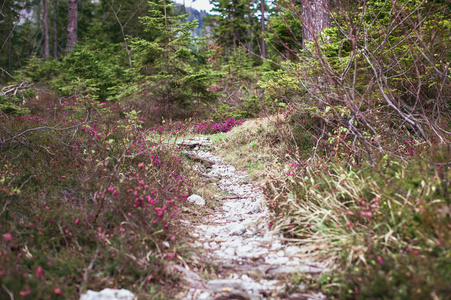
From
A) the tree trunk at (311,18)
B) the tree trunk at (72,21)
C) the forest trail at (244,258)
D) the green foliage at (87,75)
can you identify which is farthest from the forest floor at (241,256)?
the tree trunk at (72,21)

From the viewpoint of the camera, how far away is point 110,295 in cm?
233

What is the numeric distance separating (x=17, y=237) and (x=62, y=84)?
10958 mm

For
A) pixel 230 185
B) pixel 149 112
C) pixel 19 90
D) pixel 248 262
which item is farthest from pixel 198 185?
pixel 19 90

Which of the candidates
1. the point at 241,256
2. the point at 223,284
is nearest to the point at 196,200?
the point at 241,256

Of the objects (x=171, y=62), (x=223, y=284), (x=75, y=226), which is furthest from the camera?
(x=171, y=62)

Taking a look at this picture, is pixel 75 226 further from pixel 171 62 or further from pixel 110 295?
pixel 171 62

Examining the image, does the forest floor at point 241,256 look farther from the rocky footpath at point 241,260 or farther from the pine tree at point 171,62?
the pine tree at point 171,62

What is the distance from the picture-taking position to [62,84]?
478 inches

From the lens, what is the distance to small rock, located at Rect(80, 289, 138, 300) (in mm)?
2295

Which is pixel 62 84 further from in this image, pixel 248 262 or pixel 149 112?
pixel 248 262

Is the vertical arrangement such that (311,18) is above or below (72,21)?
below

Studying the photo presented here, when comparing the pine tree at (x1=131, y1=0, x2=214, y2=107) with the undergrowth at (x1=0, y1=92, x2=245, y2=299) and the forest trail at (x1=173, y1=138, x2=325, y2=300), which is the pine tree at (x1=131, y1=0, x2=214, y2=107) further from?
the forest trail at (x1=173, y1=138, x2=325, y2=300)

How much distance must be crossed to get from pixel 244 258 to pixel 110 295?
140 centimetres

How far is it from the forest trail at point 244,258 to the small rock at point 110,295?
43cm
